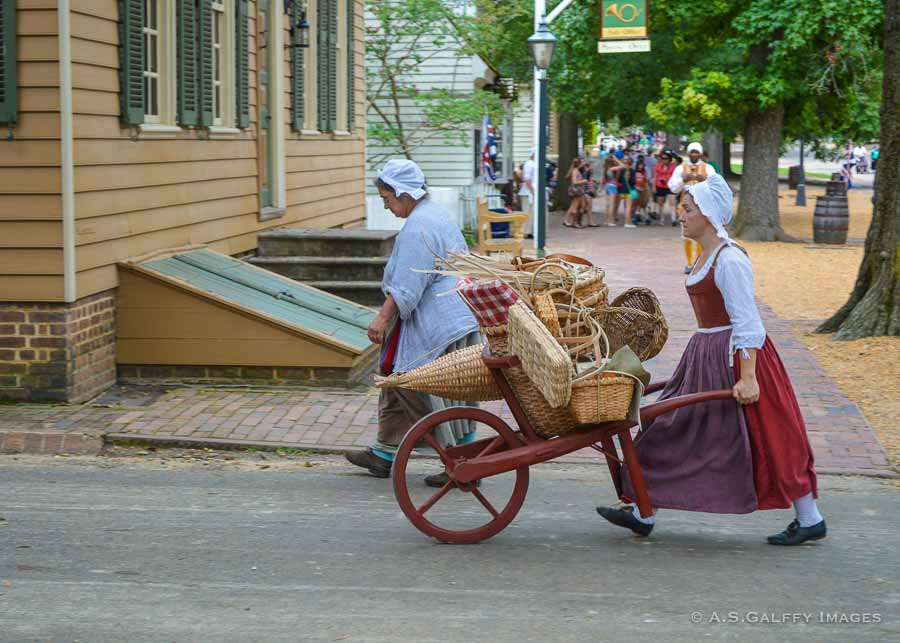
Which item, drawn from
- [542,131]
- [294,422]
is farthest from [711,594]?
[542,131]

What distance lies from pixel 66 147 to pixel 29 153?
0.26 metres

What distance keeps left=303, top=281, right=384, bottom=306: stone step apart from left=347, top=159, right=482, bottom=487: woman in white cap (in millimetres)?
6018

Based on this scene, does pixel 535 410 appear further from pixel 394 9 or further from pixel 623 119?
pixel 623 119

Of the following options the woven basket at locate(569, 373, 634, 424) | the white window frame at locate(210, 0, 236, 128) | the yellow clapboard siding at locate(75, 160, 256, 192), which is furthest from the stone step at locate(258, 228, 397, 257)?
the woven basket at locate(569, 373, 634, 424)

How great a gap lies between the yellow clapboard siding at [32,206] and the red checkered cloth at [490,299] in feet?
13.5

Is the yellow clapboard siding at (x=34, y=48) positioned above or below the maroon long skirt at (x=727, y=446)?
above

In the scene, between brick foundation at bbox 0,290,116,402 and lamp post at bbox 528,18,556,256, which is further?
lamp post at bbox 528,18,556,256

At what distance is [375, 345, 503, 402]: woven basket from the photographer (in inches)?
237

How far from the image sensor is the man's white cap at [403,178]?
279 inches

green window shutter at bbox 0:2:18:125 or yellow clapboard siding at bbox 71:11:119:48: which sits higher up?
yellow clapboard siding at bbox 71:11:119:48

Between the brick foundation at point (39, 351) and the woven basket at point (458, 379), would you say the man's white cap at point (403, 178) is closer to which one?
the woven basket at point (458, 379)

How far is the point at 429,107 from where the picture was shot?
89.7ft

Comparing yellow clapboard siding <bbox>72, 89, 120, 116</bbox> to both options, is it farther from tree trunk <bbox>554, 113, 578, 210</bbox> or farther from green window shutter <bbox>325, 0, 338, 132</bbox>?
tree trunk <bbox>554, 113, 578, 210</bbox>

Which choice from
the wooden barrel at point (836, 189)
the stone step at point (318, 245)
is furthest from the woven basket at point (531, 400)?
the wooden barrel at point (836, 189)
